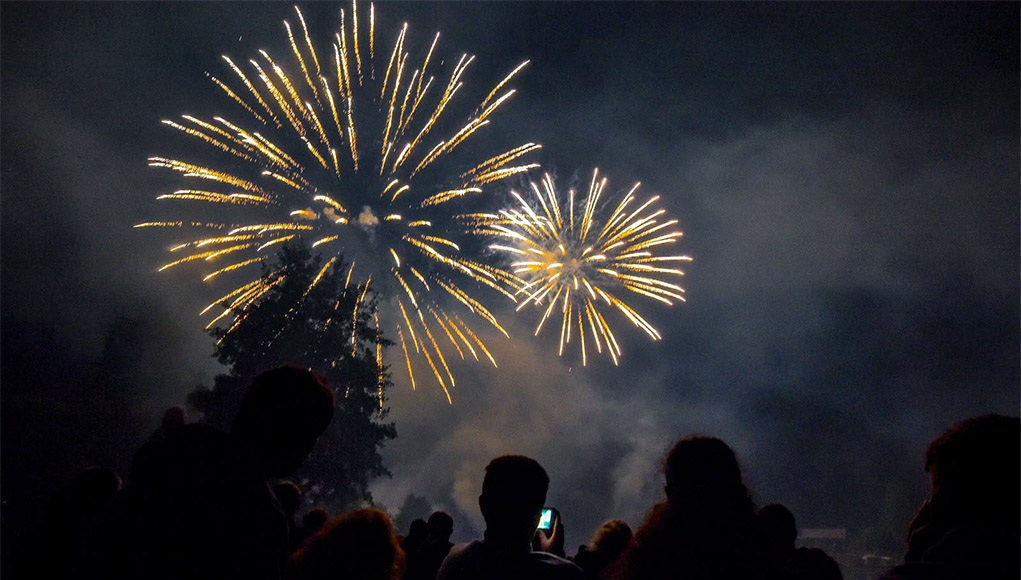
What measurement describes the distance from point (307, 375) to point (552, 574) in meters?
1.68

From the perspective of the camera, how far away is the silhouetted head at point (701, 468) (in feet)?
8.45

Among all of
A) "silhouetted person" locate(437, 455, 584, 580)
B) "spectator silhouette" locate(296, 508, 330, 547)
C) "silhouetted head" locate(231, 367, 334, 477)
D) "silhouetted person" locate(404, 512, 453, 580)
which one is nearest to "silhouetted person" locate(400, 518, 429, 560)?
"silhouetted person" locate(404, 512, 453, 580)

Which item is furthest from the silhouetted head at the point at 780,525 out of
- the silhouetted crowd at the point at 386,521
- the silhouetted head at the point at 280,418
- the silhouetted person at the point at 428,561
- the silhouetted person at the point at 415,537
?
the silhouetted person at the point at 415,537

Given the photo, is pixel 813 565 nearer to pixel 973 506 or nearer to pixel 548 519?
pixel 548 519

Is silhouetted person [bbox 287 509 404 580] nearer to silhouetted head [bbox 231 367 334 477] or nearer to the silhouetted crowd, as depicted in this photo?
the silhouetted crowd

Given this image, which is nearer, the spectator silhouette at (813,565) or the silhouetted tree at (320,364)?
the spectator silhouette at (813,565)

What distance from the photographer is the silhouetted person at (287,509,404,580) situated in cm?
288

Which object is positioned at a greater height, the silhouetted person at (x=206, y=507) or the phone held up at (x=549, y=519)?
the phone held up at (x=549, y=519)

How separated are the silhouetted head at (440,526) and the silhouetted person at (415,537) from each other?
23cm

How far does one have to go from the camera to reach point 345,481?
33188 millimetres

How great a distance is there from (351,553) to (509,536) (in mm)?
935

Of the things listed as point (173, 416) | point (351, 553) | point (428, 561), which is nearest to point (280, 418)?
point (351, 553)

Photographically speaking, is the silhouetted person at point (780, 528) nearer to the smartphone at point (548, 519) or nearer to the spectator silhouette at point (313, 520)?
the smartphone at point (548, 519)

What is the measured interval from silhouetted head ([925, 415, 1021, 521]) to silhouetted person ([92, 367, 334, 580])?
114 inches
